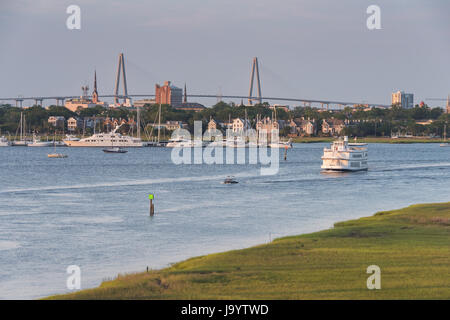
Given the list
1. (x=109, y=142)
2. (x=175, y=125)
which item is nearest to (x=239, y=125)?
(x=175, y=125)

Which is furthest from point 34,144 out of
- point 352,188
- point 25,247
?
point 25,247

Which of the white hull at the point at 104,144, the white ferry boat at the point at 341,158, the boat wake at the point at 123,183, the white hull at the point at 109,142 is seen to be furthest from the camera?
the white hull at the point at 109,142

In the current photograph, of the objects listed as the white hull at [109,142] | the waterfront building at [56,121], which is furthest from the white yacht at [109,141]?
the waterfront building at [56,121]

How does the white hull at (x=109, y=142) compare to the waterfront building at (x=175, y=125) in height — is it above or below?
below

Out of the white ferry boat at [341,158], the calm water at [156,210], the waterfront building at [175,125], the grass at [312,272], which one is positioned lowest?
the calm water at [156,210]

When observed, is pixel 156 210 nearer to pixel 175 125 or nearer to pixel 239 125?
pixel 239 125

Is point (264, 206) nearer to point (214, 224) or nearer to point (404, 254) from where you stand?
point (214, 224)

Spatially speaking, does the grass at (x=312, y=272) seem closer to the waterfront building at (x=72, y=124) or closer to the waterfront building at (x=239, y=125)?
the waterfront building at (x=239, y=125)
